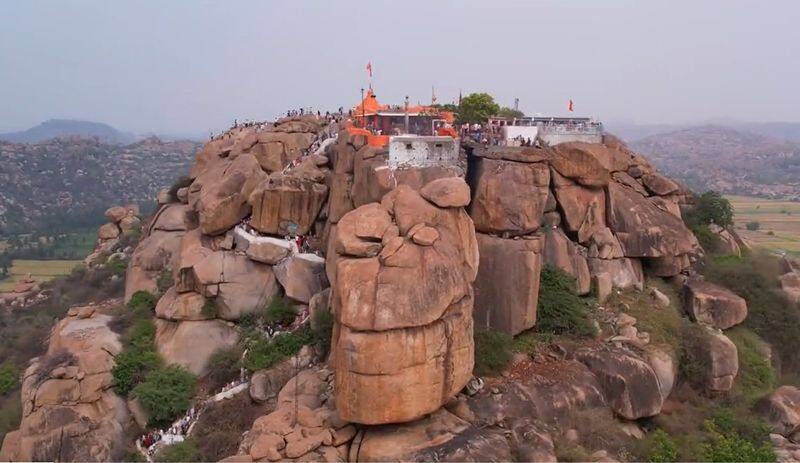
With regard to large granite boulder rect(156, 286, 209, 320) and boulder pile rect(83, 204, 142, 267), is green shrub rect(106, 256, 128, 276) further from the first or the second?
large granite boulder rect(156, 286, 209, 320)

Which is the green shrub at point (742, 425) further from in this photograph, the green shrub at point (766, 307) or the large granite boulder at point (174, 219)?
the large granite boulder at point (174, 219)

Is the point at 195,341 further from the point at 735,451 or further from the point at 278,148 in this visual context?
the point at 735,451

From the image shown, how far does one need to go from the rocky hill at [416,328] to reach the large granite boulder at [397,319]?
0.18 feet

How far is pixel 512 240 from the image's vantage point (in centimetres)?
2141

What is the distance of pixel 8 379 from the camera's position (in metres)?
27.9

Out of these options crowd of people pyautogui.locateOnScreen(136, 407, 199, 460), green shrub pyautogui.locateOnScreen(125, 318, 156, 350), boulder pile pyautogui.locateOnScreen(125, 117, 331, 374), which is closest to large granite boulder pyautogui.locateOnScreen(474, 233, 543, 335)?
boulder pile pyautogui.locateOnScreen(125, 117, 331, 374)

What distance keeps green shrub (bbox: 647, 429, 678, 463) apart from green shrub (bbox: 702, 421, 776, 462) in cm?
99

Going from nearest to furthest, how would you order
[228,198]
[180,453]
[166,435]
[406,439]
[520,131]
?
1. [406,439]
2. [180,453]
3. [166,435]
4. [520,131]
5. [228,198]

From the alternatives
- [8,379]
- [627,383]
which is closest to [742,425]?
[627,383]

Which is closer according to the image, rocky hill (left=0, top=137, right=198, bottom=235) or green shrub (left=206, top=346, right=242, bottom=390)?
green shrub (left=206, top=346, right=242, bottom=390)

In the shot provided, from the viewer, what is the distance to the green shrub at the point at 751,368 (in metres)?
22.4

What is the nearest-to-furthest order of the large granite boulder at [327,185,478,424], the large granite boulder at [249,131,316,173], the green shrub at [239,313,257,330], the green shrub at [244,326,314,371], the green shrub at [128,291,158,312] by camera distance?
1. the large granite boulder at [327,185,478,424]
2. the green shrub at [244,326,314,371]
3. the green shrub at [239,313,257,330]
4. the green shrub at [128,291,158,312]
5. the large granite boulder at [249,131,316,173]

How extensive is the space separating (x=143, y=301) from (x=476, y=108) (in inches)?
731

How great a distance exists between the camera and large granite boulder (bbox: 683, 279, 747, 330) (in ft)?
79.9
